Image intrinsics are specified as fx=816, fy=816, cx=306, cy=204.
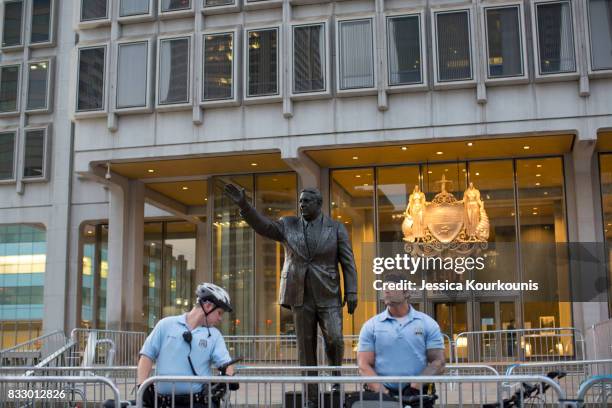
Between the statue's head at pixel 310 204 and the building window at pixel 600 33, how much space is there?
48.4ft

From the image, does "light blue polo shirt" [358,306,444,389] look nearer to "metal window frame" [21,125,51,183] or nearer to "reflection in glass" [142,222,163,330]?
"metal window frame" [21,125,51,183]

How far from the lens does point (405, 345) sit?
→ 24.3 feet

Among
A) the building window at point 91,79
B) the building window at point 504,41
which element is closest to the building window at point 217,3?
the building window at point 91,79

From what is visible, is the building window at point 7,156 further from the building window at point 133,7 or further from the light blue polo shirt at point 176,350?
the light blue polo shirt at point 176,350

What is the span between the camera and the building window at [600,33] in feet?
72.4

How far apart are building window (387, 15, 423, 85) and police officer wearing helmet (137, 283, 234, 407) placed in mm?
16913

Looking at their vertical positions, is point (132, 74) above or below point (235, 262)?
above

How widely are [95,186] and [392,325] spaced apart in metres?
25.7

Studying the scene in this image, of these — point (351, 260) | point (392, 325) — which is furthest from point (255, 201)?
point (392, 325)

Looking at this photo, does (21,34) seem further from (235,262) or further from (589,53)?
(589,53)

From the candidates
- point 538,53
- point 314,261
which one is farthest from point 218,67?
point 314,261

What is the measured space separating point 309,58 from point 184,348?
17626 millimetres

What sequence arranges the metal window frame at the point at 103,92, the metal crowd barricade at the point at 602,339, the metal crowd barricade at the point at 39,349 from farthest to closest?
the metal window frame at the point at 103,92 < the metal crowd barricade at the point at 39,349 < the metal crowd barricade at the point at 602,339

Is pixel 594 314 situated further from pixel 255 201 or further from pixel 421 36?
pixel 255 201
